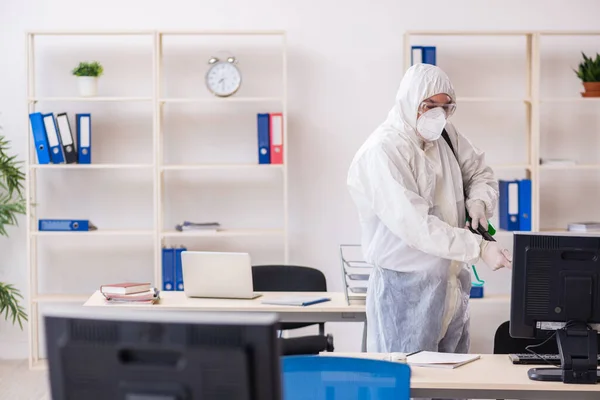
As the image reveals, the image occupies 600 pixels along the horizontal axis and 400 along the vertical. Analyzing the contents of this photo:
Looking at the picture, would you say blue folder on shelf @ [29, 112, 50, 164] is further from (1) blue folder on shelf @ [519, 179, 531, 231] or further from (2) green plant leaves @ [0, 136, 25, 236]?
(1) blue folder on shelf @ [519, 179, 531, 231]

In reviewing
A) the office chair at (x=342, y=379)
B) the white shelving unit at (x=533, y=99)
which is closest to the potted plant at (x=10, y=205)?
the white shelving unit at (x=533, y=99)

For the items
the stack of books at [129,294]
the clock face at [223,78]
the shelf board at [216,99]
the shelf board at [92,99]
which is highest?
the clock face at [223,78]

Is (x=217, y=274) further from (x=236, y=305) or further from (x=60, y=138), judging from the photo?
(x=60, y=138)

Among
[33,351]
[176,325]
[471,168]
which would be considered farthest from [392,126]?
[33,351]

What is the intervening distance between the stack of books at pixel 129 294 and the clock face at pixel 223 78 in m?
1.61

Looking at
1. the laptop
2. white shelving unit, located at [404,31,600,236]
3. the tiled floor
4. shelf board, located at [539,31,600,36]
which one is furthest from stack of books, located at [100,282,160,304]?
shelf board, located at [539,31,600,36]

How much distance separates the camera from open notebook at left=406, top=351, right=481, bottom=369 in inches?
99.6

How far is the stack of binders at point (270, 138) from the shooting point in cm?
482

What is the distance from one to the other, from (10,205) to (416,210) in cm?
A: 302

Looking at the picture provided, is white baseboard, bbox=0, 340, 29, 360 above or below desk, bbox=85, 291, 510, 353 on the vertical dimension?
below

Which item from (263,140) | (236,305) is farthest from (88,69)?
(236,305)

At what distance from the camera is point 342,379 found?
6.38ft

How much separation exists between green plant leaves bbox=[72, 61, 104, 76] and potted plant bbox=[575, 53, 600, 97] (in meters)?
2.88

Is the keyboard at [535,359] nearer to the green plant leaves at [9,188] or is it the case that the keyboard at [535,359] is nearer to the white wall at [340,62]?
the white wall at [340,62]
